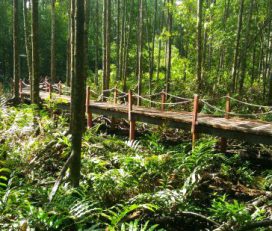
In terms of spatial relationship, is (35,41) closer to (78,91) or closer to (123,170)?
(123,170)

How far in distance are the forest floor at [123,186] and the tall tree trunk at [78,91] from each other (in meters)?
0.43

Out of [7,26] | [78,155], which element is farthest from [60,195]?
Result: [7,26]

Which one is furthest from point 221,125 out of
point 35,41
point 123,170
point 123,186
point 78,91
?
point 35,41

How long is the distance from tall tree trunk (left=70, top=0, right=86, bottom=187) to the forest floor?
434 mm

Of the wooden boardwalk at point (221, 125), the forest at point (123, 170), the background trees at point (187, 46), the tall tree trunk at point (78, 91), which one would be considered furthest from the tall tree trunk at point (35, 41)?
the tall tree trunk at point (78, 91)

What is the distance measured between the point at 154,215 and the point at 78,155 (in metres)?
1.52

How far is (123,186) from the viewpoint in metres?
6.17

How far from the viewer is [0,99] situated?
40.3 feet

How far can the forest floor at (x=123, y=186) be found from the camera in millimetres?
4637

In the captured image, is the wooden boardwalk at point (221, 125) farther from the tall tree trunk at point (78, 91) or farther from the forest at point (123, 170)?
the tall tree trunk at point (78, 91)

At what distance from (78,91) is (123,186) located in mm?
1999

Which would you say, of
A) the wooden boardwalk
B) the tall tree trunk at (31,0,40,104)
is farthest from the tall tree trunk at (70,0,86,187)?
the tall tree trunk at (31,0,40,104)

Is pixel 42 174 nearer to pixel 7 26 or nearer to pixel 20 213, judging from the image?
pixel 20 213

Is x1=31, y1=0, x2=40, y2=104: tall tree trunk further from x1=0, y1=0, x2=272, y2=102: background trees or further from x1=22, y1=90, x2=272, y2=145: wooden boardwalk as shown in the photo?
x1=22, y1=90, x2=272, y2=145: wooden boardwalk
